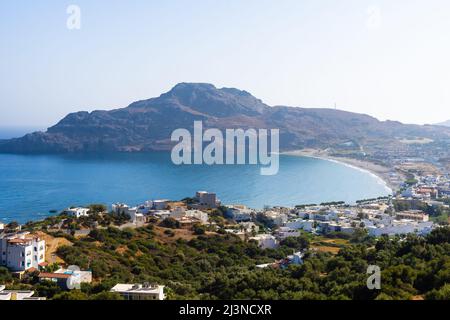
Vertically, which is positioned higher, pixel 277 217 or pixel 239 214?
pixel 239 214

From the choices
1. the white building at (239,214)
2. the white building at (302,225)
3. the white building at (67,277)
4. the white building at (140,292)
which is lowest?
the white building at (302,225)

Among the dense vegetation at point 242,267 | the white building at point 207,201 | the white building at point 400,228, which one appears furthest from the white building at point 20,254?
the white building at point 400,228

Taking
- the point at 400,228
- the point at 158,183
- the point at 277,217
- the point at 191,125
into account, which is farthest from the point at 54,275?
the point at 191,125

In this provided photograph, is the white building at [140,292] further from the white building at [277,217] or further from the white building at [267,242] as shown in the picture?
the white building at [277,217]

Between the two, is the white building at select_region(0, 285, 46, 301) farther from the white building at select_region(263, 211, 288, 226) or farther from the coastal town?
the white building at select_region(263, 211, 288, 226)

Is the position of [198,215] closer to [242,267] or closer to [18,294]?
[242,267]

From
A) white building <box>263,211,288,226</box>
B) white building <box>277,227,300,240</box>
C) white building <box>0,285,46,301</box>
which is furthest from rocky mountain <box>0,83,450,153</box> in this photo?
white building <box>0,285,46,301</box>
